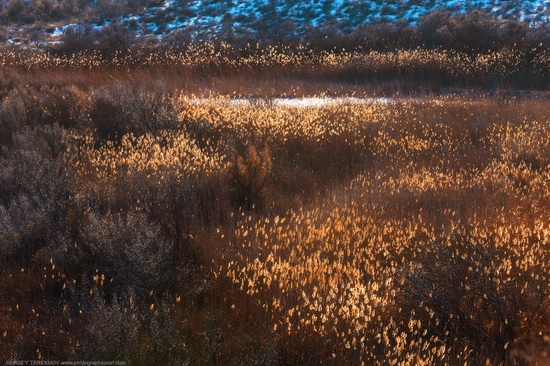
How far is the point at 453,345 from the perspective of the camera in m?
3.81

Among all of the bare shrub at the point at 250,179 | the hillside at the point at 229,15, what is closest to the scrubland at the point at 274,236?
the bare shrub at the point at 250,179

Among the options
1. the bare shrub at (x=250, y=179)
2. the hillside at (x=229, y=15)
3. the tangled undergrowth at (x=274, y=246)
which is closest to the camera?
the tangled undergrowth at (x=274, y=246)

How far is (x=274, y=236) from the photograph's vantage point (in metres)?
5.61

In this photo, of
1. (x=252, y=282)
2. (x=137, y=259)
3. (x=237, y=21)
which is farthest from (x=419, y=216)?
(x=237, y=21)

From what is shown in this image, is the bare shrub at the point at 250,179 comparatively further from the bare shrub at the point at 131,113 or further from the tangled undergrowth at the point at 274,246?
the bare shrub at the point at 131,113

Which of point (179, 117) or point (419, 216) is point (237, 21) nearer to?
point (179, 117)

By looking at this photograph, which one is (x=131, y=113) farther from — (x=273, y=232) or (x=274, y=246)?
(x=274, y=246)

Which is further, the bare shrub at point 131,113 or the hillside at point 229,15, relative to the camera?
the hillside at point 229,15

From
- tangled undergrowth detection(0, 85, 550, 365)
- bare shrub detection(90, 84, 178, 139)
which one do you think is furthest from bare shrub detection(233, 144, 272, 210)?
bare shrub detection(90, 84, 178, 139)

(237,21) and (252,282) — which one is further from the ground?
(252,282)

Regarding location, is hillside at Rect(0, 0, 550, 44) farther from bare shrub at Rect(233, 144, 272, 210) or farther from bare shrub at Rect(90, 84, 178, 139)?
bare shrub at Rect(233, 144, 272, 210)

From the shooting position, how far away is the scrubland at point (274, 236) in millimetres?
3867

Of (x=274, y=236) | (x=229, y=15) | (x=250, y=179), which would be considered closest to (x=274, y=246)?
(x=274, y=236)

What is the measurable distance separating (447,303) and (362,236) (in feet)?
4.92
